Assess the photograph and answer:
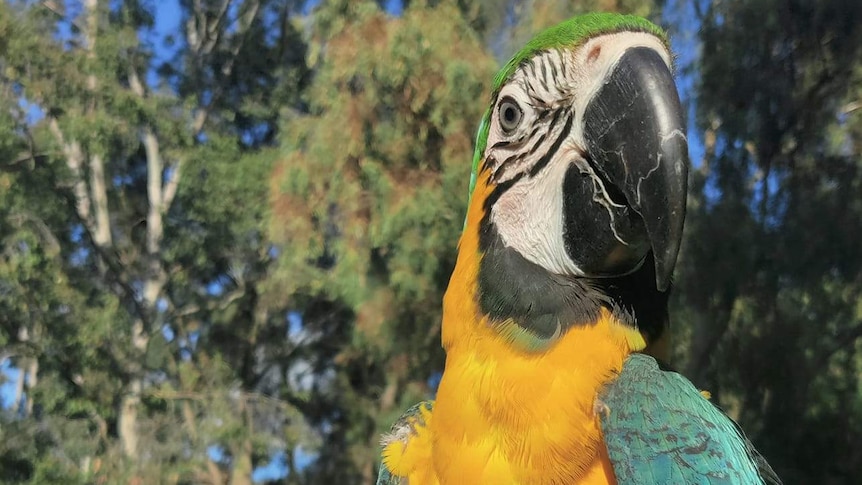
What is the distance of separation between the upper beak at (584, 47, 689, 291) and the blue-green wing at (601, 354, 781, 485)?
8.0 inches

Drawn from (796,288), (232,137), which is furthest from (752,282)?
(232,137)

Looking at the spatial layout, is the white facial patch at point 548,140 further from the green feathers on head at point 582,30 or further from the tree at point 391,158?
the tree at point 391,158

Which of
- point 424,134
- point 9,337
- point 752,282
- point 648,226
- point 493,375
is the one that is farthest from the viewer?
point 9,337

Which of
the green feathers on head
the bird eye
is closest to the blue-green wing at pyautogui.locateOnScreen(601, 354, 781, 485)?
the bird eye

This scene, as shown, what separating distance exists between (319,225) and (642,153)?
554 centimetres

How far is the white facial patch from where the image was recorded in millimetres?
1345

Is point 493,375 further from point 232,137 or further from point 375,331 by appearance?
point 232,137

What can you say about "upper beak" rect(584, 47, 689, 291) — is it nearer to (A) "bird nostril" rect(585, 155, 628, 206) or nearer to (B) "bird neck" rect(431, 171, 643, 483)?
(A) "bird nostril" rect(585, 155, 628, 206)

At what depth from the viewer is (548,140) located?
4.65 feet

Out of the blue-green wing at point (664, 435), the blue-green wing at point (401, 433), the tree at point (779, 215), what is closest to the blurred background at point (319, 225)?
the tree at point (779, 215)

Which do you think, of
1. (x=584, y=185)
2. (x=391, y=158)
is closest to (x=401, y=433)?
(x=584, y=185)

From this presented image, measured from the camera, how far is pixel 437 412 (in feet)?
5.03

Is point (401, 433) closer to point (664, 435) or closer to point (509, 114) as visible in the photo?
point (664, 435)

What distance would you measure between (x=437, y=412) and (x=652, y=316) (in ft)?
1.77
